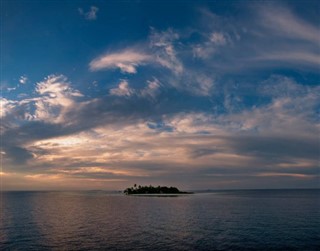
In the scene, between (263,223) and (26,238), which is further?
(263,223)

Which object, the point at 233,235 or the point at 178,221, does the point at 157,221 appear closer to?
the point at 178,221

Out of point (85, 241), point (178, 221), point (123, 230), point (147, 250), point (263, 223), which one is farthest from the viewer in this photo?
point (178, 221)

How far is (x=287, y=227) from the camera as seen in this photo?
222ft

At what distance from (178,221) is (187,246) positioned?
1202 inches

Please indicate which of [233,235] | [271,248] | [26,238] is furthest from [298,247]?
[26,238]

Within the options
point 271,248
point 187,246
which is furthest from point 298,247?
point 187,246

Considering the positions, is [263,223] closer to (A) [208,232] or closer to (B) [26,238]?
(A) [208,232]

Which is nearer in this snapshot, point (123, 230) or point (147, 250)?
point (147, 250)

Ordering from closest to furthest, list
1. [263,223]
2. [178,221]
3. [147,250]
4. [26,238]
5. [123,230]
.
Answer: [147,250]
[26,238]
[123,230]
[263,223]
[178,221]

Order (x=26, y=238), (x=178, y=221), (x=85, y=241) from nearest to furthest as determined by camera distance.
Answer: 1. (x=85, y=241)
2. (x=26, y=238)
3. (x=178, y=221)

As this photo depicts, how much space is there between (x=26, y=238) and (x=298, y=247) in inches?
1937

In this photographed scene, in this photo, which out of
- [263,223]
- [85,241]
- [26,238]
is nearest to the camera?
[85,241]

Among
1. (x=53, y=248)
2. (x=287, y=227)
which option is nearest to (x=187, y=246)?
(x=53, y=248)

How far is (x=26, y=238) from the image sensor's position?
189 ft
